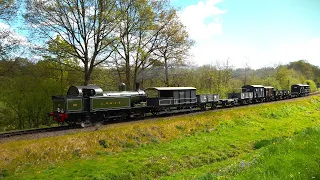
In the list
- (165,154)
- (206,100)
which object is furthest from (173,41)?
(165,154)

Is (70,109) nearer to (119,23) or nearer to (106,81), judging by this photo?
(119,23)

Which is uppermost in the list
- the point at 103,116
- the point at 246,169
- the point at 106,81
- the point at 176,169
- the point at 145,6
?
the point at 145,6

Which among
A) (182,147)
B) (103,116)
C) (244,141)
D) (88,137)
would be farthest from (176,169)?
(103,116)

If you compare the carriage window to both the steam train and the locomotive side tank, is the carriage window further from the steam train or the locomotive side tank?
the locomotive side tank

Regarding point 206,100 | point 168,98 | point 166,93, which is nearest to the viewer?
point 168,98

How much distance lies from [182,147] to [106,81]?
61.9ft

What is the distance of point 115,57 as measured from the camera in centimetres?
2756

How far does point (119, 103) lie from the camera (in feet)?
61.4

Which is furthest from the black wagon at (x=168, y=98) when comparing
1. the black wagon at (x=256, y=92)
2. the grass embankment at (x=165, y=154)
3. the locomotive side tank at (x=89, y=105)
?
the black wagon at (x=256, y=92)

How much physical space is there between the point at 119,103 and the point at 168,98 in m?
5.03

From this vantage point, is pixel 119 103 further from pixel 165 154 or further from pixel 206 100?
pixel 206 100

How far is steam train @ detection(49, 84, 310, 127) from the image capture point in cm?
1617

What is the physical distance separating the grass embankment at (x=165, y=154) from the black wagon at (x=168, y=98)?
3910 millimetres

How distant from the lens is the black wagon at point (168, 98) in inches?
842
